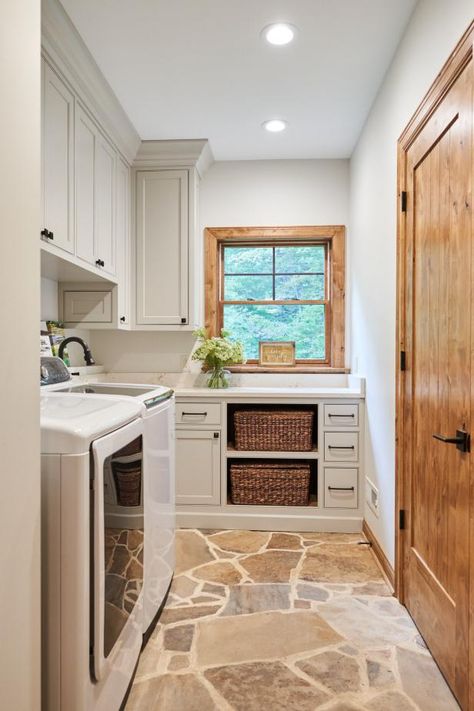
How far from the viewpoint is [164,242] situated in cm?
352

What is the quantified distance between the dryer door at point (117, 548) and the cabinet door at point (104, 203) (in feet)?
5.26

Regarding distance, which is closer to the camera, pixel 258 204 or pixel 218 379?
pixel 218 379

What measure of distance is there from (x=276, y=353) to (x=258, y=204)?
123 cm

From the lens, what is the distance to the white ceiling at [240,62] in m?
2.11

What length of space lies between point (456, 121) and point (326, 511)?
247 cm

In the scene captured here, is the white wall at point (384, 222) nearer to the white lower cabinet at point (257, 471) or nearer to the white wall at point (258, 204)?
the white lower cabinet at point (257, 471)

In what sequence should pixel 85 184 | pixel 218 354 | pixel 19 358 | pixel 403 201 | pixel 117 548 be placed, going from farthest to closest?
pixel 218 354 → pixel 85 184 → pixel 403 201 → pixel 117 548 → pixel 19 358

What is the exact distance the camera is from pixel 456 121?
163 cm

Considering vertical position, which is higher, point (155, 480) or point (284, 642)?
point (155, 480)

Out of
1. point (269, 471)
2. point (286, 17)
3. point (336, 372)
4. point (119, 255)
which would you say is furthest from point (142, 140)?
point (269, 471)

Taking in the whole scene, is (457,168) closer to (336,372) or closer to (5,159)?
(5,159)

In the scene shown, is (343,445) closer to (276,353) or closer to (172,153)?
(276,353)

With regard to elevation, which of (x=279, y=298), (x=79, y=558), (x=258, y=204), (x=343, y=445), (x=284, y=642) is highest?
(x=258, y=204)

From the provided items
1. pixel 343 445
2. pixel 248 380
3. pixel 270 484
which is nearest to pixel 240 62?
pixel 248 380
